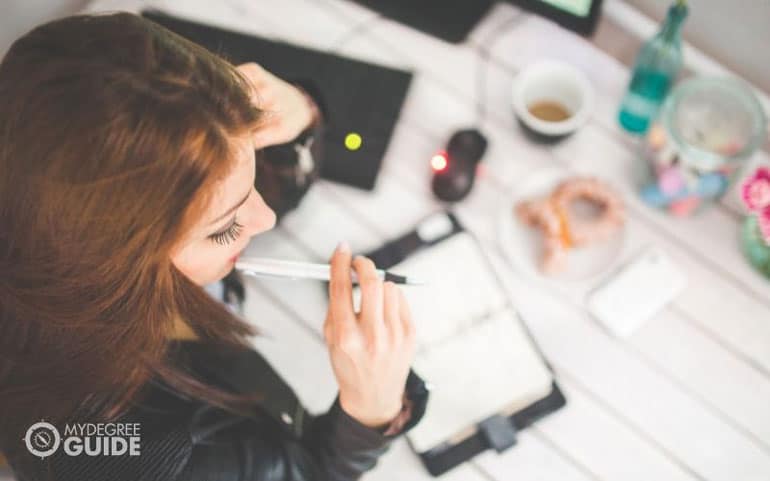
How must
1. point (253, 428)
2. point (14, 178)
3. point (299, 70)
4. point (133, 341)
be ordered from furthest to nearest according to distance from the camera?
point (299, 70) → point (253, 428) → point (133, 341) → point (14, 178)

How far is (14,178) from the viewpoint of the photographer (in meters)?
0.55

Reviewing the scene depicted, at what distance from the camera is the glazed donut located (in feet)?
3.04

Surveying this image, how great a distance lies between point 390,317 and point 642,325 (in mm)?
366

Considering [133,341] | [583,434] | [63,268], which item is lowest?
[583,434]

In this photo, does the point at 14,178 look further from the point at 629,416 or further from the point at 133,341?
the point at 629,416

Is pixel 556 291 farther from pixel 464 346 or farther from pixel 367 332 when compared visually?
pixel 367 332

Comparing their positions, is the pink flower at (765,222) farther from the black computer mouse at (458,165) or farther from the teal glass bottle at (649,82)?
the black computer mouse at (458,165)

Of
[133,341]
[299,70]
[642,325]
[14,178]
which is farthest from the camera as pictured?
[299,70]

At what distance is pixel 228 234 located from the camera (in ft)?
2.27

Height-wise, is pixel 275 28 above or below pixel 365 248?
above

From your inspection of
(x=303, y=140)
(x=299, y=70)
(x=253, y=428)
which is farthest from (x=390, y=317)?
(x=299, y=70)

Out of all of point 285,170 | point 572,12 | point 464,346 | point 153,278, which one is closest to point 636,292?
point 464,346

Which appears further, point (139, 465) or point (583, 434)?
point (583, 434)

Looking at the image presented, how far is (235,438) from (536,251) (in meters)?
0.43
